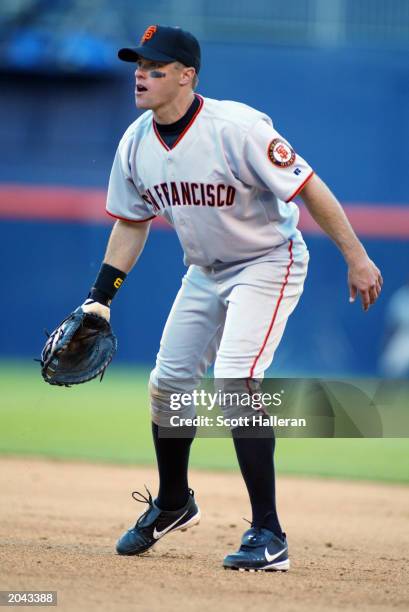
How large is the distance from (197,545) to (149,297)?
24.5 feet

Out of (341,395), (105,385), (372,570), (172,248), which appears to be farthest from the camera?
(172,248)

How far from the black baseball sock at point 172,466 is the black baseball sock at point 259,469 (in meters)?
0.36

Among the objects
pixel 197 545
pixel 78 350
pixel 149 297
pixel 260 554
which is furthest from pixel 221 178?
pixel 149 297

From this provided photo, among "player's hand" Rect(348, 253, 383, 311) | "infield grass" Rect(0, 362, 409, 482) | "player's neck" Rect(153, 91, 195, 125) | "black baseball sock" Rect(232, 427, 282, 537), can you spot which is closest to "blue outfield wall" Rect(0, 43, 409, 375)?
"infield grass" Rect(0, 362, 409, 482)

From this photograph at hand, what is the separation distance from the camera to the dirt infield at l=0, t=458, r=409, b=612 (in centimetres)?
298

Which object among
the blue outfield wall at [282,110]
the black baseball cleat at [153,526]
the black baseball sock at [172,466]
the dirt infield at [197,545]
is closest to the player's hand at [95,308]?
the black baseball sock at [172,466]

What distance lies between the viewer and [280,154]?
3.43 metres

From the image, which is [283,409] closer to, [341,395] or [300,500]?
[300,500]

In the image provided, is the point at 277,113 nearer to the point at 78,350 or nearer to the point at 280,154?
the point at 78,350

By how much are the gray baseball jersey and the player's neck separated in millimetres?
49

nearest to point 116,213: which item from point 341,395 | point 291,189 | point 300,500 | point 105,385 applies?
point 291,189

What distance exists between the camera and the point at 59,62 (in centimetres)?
1380

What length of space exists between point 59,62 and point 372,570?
11.1m

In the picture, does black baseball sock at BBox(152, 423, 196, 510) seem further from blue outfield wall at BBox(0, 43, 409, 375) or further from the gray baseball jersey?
blue outfield wall at BBox(0, 43, 409, 375)
